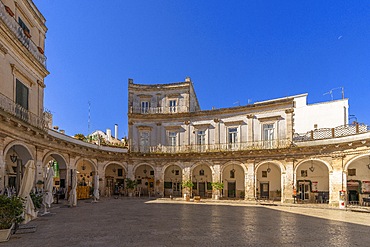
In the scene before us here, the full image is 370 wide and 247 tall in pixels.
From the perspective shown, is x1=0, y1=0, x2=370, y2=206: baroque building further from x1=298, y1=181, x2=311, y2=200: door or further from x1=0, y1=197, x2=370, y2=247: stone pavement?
x1=0, y1=197, x2=370, y2=247: stone pavement

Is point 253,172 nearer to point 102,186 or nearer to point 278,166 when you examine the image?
point 278,166

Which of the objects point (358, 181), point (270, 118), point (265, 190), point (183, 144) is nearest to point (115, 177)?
point (183, 144)

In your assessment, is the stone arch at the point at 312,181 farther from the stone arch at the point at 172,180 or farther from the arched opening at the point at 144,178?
the arched opening at the point at 144,178

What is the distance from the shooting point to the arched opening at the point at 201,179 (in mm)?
28891

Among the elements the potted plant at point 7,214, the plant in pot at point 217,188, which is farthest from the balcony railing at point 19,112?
the plant in pot at point 217,188

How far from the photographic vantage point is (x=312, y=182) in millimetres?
24172

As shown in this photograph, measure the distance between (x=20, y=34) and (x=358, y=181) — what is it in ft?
87.0

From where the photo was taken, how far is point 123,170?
3059 cm

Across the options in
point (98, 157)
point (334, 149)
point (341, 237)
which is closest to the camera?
point (341, 237)

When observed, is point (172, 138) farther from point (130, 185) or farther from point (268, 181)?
point (268, 181)

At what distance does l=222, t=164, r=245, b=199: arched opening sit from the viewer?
27.2m

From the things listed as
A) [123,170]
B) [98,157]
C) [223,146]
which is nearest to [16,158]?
[98,157]

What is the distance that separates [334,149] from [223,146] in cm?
1017

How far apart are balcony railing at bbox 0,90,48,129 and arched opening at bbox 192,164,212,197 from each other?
56.4 ft
